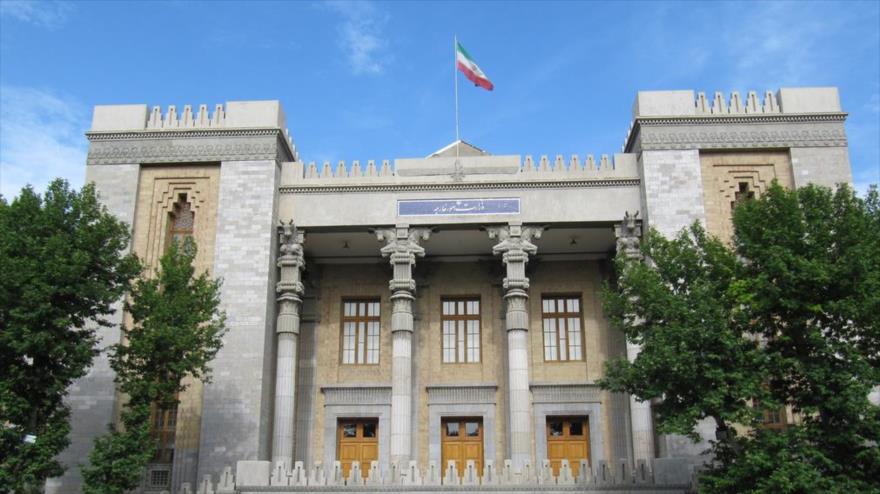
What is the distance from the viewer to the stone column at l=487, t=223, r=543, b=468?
Result: 2481 cm

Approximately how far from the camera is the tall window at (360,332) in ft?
94.3

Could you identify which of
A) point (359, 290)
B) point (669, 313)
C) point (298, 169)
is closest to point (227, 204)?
point (298, 169)

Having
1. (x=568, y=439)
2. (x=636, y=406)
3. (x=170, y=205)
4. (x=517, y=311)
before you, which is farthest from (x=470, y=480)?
(x=170, y=205)

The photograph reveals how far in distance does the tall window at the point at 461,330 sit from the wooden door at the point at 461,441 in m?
2.02

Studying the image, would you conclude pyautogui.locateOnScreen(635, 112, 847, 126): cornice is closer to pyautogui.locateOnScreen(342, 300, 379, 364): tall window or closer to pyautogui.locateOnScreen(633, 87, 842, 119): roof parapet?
pyautogui.locateOnScreen(633, 87, 842, 119): roof parapet

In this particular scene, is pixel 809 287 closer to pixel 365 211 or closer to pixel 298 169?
pixel 365 211

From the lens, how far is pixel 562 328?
1136 inches

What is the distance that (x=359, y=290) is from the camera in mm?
29375

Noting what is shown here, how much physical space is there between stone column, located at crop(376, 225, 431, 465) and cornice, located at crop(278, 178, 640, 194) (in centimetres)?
129

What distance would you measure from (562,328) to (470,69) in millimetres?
9139

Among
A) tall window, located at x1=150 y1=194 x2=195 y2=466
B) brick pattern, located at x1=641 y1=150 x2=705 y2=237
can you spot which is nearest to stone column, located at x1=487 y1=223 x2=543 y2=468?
brick pattern, located at x1=641 y1=150 x2=705 y2=237

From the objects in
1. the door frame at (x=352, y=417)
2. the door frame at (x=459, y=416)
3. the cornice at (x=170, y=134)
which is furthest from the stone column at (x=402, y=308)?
the cornice at (x=170, y=134)

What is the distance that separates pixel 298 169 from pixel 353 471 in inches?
379

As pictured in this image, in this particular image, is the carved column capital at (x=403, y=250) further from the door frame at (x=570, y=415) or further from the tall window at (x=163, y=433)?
the tall window at (x=163, y=433)
